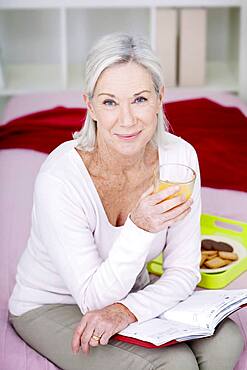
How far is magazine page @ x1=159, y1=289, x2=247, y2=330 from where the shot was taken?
158 centimetres

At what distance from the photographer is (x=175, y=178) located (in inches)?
63.6

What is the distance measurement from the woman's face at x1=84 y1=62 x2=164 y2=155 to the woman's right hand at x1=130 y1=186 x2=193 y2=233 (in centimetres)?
15

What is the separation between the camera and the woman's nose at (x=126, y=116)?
1619 millimetres

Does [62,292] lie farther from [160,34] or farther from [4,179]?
[160,34]

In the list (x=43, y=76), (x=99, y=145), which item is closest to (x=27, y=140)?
(x=43, y=76)

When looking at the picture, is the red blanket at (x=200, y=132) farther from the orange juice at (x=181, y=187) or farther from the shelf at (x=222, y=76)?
the orange juice at (x=181, y=187)

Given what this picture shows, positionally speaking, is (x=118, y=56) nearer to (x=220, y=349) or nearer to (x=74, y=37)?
(x=220, y=349)

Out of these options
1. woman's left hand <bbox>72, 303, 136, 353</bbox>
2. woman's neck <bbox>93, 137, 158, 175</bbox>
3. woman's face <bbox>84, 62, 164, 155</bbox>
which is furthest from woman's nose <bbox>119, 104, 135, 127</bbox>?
woman's left hand <bbox>72, 303, 136, 353</bbox>

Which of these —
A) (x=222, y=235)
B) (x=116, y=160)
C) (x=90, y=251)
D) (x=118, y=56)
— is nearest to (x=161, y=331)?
(x=90, y=251)

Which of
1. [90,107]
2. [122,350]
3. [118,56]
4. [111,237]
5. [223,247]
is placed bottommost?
[223,247]

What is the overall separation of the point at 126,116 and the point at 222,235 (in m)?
0.76

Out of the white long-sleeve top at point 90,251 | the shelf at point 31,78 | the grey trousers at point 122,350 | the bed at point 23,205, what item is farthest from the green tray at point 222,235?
the shelf at point 31,78

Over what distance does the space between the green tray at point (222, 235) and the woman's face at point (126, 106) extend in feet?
1.55

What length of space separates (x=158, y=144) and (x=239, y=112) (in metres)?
1.51
